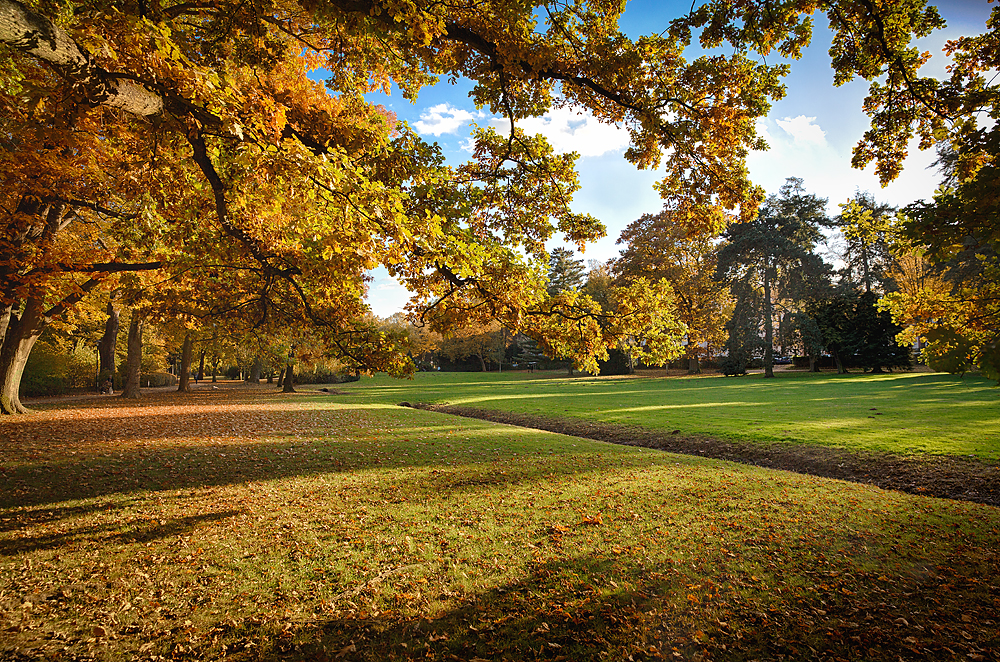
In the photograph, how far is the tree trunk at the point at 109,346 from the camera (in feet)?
81.4

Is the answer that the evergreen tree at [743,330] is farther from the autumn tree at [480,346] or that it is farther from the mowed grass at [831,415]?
the autumn tree at [480,346]

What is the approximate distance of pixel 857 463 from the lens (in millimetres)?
8914

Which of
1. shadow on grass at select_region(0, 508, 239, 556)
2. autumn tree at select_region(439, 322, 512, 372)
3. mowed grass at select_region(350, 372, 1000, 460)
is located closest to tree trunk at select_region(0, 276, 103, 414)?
shadow on grass at select_region(0, 508, 239, 556)

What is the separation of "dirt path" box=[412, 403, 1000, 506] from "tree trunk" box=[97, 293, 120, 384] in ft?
91.7

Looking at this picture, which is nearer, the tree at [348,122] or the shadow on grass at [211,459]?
the tree at [348,122]

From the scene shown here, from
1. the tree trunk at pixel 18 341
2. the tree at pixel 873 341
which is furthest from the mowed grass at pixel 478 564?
the tree at pixel 873 341

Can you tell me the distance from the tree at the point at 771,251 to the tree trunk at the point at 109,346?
1820 inches

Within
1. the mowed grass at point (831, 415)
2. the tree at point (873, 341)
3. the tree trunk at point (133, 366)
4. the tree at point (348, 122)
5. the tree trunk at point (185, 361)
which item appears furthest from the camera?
the tree at point (873, 341)

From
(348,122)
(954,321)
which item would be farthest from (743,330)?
(348,122)

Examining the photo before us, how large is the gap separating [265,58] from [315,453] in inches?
298

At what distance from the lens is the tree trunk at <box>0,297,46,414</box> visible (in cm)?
1480

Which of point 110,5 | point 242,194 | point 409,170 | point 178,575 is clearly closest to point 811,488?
point 409,170

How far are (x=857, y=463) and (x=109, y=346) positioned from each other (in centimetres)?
3586

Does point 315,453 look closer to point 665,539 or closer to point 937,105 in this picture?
point 665,539
